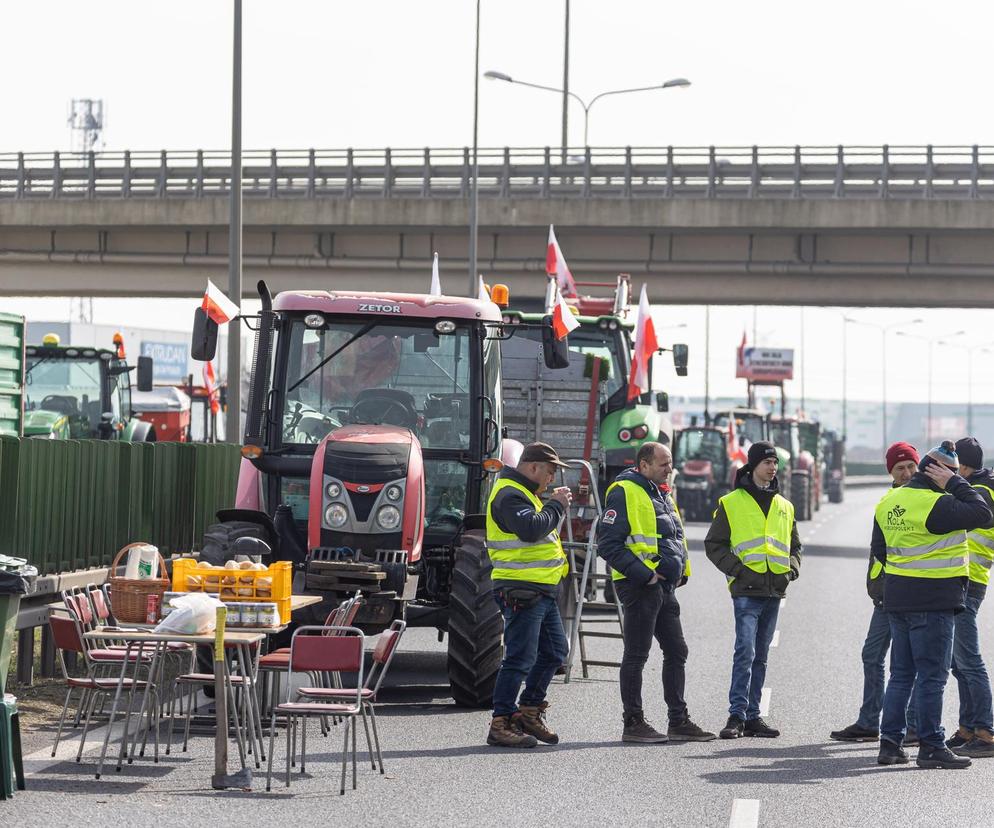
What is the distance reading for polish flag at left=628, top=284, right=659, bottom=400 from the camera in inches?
871

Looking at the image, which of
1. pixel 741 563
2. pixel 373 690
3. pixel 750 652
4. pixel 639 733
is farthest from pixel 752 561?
pixel 373 690

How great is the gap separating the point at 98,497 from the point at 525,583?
4739 millimetres

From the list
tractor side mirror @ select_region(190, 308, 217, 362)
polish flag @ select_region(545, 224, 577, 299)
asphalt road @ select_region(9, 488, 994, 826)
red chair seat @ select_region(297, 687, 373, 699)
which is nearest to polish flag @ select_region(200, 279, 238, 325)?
tractor side mirror @ select_region(190, 308, 217, 362)

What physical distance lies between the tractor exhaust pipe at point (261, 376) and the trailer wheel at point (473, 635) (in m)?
2.00

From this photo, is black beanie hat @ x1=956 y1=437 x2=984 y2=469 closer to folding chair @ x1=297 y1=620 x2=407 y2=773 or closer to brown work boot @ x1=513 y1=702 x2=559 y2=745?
brown work boot @ x1=513 y1=702 x2=559 y2=745

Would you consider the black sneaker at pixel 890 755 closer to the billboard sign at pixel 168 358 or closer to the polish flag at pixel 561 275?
the polish flag at pixel 561 275

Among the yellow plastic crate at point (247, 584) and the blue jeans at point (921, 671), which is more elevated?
the yellow plastic crate at point (247, 584)

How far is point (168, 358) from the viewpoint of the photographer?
103 meters

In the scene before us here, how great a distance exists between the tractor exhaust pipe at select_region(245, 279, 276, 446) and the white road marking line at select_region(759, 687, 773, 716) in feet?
13.0

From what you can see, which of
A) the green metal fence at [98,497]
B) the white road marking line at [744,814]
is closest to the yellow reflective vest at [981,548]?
the white road marking line at [744,814]

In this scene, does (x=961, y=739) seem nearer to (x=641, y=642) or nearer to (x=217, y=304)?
(x=641, y=642)

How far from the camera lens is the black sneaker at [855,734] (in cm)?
1121

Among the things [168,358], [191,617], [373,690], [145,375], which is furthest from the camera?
[168,358]

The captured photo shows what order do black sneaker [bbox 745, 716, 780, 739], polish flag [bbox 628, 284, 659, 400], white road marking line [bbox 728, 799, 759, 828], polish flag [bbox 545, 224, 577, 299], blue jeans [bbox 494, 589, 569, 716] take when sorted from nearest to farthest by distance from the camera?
white road marking line [bbox 728, 799, 759, 828], blue jeans [bbox 494, 589, 569, 716], black sneaker [bbox 745, 716, 780, 739], polish flag [bbox 628, 284, 659, 400], polish flag [bbox 545, 224, 577, 299]
